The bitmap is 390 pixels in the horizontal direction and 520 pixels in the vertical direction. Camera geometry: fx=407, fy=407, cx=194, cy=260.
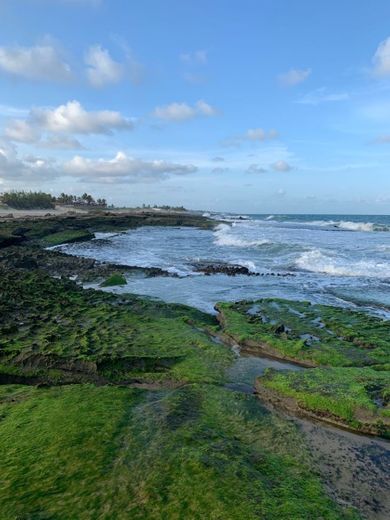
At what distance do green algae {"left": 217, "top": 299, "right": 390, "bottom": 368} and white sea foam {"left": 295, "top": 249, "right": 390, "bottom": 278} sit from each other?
32.9ft

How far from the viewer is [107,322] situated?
1149cm

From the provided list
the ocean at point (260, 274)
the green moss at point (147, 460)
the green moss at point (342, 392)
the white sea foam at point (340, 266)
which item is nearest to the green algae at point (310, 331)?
the green moss at point (342, 392)

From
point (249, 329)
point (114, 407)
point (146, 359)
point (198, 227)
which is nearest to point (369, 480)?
point (114, 407)

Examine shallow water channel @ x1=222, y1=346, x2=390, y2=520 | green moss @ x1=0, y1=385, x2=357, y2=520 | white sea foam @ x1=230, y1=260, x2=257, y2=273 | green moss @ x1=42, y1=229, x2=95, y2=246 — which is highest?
green moss @ x1=42, y1=229, x2=95, y2=246

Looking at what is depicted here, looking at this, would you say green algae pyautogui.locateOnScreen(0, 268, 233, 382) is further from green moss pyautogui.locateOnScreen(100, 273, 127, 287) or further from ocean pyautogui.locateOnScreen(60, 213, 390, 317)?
green moss pyautogui.locateOnScreen(100, 273, 127, 287)

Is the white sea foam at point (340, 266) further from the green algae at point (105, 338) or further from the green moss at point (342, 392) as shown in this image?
the green moss at point (342, 392)

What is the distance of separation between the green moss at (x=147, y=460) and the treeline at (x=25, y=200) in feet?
313

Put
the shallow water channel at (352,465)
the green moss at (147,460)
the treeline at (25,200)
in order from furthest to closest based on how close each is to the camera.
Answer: the treeline at (25,200) < the shallow water channel at (352,465) < the green moss at (147,460)

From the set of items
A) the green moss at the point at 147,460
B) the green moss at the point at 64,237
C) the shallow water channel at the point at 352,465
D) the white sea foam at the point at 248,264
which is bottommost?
the shallow water channel at the point at 352,465

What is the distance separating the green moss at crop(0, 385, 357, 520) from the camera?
4.42 metres

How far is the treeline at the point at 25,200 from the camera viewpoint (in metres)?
93.8

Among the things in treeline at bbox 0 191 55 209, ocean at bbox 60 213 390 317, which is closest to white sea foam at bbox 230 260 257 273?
ocean at bbox 60 213 390 317

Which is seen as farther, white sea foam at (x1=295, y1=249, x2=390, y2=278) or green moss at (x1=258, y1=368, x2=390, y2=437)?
white sea foam at (x1=295, y1=249, x2=390, y2=278)

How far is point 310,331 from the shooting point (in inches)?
476
